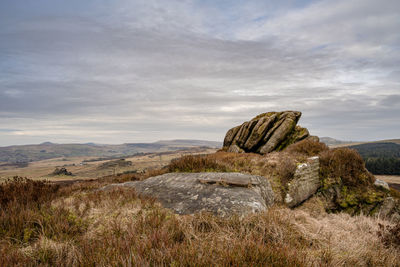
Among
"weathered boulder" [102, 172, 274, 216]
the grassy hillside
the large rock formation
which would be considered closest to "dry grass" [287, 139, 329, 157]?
the large rock formation

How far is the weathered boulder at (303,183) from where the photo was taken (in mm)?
9602

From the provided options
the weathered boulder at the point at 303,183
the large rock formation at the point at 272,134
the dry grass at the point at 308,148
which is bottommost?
the weathered boulder at the point at 303,183

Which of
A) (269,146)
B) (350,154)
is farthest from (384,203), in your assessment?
(269,146)

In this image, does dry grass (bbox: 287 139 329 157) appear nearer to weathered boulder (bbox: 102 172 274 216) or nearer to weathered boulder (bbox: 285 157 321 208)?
weathered boulder (bbox: 285 157 321 208)

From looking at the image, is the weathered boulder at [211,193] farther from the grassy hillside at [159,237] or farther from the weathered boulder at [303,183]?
the weathered boulder at [303,183]

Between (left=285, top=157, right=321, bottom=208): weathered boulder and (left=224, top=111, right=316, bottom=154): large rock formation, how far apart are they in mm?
4348

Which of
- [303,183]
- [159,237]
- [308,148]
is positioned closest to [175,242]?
[159,237]

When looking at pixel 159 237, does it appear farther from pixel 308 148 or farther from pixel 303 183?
pixel 308 148

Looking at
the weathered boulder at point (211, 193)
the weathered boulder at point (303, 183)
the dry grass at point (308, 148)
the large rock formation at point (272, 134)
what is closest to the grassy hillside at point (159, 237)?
the weathered boulder at point (211, 193)

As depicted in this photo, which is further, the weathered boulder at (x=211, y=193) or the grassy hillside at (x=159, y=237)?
the weathered boulder at (x=211, y=193)

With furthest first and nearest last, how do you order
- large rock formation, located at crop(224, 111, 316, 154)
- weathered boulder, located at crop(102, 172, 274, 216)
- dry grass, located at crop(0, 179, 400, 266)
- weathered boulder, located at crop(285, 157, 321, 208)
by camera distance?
large rock formation, located at crop(224, 111, 316, 154), weathered boulder, located at crop(285, 157, 321, 208), weathered boulder, located at crop(102, 172, 274, 216), dry grass, located at crop(0, 179, 400, 266)

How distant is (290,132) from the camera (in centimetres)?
1662

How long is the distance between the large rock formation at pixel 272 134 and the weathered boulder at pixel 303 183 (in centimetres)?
435

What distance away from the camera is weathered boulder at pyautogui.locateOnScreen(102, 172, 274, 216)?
17.8ft
